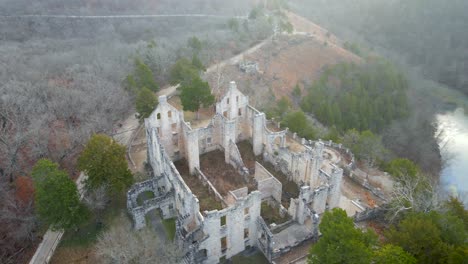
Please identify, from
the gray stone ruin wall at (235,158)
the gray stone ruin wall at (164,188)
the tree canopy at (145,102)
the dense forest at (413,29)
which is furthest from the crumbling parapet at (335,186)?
the dense forest at (413,29)

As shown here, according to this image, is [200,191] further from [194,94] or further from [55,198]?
[194,94]

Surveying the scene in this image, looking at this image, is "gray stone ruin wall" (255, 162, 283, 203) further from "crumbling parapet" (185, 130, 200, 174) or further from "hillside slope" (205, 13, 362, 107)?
"hillside slope" (205, 13, 362, 107)

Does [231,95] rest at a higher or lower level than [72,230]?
higher

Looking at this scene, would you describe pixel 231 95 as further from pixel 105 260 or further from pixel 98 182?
pixel 105 260

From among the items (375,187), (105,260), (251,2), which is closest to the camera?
(105,260)

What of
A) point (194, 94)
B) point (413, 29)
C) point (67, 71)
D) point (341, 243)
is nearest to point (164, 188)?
point (194, 94)

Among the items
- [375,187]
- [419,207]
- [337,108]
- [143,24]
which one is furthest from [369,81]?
[143,24]
